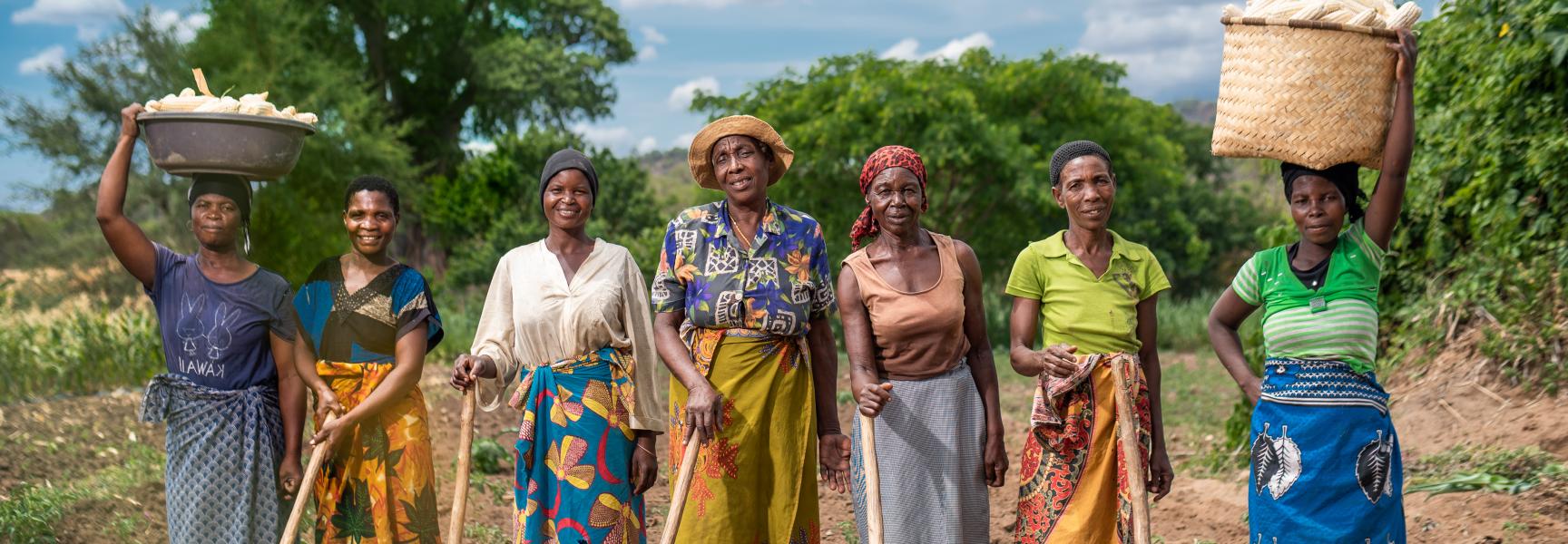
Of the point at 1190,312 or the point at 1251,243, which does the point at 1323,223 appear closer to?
the point at 1190,312

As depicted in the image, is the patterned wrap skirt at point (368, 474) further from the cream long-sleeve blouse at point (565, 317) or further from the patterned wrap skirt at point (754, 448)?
the patterned wrap skirt at point (754, 448)

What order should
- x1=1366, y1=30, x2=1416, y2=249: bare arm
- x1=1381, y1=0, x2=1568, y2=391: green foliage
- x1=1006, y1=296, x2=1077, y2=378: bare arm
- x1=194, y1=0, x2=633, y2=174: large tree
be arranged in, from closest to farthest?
x1=1366, y1=30, x2=1416, y2=249: bare arm
x1=1006, y1=296, x2=1077, y2=378: bare arm
x1=1381, y1=0, x2=1568, y2=391: green foliage
x1=194, y1=0, x2=633, y2=174: large tree

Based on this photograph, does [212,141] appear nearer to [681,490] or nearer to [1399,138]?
[681,490]

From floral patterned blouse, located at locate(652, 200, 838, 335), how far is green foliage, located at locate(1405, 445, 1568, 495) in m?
Result: 3.15

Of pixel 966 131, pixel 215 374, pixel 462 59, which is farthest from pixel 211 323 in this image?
pixel 462 59

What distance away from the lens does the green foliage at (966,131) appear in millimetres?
15102

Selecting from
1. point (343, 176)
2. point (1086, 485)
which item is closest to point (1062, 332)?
point (1086, 485)

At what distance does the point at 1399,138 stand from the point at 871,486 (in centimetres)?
167

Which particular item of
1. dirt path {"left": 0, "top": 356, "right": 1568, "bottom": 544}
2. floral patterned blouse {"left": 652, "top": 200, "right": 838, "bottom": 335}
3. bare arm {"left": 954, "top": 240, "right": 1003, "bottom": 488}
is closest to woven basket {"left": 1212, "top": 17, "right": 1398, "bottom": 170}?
bare arm {"left": 954, "top": 240, "right": 1003, "bottom": 488}

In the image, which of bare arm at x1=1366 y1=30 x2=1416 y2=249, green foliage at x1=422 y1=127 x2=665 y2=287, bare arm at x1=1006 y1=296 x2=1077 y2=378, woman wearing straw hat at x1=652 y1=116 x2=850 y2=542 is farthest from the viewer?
green foliage at x1=422 y1=127 x2=665 y2=287

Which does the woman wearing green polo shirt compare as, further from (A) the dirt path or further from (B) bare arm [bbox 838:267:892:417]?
(A) the dirt path

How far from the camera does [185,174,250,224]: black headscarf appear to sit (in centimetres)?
370

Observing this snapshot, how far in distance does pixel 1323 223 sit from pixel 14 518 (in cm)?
515

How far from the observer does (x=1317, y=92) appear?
3.12 metres
